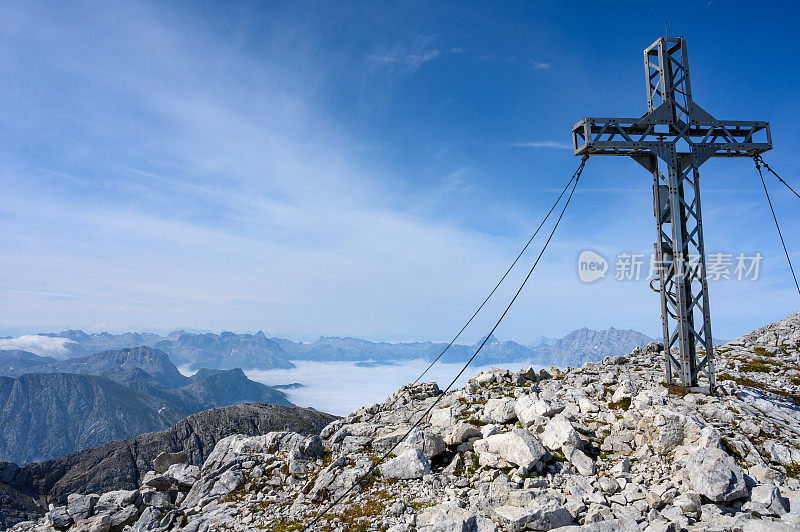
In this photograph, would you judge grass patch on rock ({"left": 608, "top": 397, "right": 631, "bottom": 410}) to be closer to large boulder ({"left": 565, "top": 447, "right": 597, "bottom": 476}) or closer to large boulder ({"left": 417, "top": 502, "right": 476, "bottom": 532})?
large boulder ({"left": 565, "top": 447, "right": 597, "bottom": 476})

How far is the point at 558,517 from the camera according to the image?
9422 millimetres

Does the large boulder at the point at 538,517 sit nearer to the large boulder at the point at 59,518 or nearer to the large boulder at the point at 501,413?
the large boulder at the point at 501,413

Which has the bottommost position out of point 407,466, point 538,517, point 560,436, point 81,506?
point 81,506

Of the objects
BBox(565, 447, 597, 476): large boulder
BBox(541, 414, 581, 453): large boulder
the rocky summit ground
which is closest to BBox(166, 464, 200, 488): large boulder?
the rocky summit ground

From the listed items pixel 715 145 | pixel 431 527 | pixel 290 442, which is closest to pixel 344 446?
pixel 290 442

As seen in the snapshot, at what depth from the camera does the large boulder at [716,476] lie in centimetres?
968

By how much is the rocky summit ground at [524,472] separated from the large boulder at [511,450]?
39mm

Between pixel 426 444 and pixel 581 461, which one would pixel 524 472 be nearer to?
pixel 581 461

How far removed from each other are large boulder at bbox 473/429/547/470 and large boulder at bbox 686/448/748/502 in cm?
335

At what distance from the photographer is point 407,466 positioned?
1232 centimetres

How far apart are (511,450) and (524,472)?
738mm

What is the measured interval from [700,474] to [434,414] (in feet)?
28.8

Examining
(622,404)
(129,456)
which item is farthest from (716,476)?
(129,456)

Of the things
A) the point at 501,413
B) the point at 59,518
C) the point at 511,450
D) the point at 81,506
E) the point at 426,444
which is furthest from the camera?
the point at 501,413
